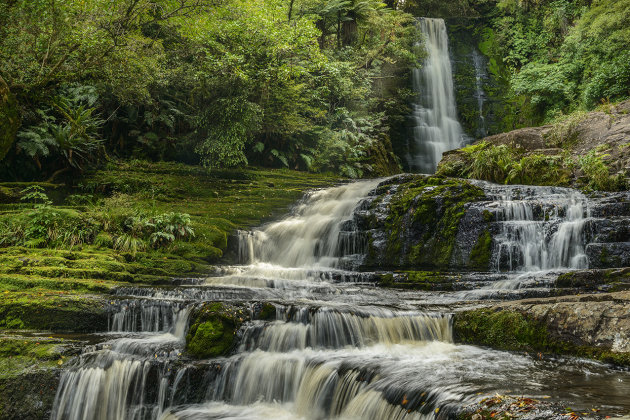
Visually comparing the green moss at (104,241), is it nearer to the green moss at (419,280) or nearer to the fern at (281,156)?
the green moss at (419,280)

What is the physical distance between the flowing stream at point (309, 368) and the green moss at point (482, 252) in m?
2.27

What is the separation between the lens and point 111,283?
286 inches

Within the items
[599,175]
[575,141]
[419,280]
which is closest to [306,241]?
[419,280]

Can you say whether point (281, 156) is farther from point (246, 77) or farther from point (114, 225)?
point (114, 225)

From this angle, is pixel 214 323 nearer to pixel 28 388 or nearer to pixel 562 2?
pixel 28 388

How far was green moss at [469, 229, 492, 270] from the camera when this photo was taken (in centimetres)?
897

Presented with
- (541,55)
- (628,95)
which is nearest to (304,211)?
(628,95)

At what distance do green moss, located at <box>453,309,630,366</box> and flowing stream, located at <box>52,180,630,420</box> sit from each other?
0.17m

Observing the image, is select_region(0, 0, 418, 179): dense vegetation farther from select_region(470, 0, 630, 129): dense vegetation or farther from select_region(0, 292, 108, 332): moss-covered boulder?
select_region(470, 0, 630, 129): dense vegetation

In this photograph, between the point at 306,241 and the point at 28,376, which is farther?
the point at 306,241

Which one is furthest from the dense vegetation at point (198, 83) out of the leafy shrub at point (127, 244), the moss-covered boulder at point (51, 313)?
the moss-covered boulder at point (51, 313)

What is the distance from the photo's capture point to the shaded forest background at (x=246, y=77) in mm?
10555

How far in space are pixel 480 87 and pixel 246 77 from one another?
1651cm

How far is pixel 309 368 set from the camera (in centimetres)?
484
